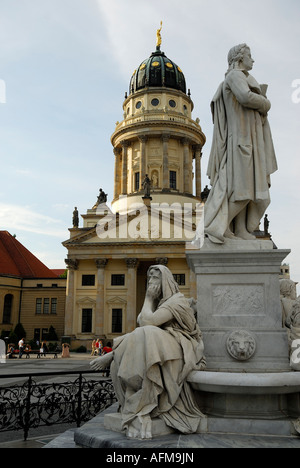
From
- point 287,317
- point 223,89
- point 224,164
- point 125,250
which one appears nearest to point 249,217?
point 224,164

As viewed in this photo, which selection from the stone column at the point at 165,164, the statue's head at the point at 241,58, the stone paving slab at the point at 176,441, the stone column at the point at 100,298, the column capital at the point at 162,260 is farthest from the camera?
the stone column at the point at 165,164

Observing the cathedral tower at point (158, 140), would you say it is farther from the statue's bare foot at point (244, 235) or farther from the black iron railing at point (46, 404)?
the statue's bare foot at point (244, 235)

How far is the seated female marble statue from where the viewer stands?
12.8 ft

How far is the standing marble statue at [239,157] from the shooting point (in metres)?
4.99

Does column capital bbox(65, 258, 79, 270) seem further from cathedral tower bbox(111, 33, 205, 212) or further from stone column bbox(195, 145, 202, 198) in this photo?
stone column bbox(195, 145, 202, 198)

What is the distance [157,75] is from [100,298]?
122ft

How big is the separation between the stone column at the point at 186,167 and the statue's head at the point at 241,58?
53697mm

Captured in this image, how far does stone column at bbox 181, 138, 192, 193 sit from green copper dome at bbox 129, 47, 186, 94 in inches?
406

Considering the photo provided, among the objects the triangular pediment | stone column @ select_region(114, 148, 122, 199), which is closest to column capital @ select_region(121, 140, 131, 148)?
stone column @ select_region(114, 148, 122, 199)

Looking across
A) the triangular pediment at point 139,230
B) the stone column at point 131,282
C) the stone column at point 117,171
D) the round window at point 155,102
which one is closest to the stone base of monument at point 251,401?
the stone column at point 131,282

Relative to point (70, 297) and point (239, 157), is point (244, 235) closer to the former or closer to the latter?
point (239, 157)

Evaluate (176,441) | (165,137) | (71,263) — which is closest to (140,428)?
(176,441)

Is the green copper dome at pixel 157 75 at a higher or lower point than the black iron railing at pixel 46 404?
higher
